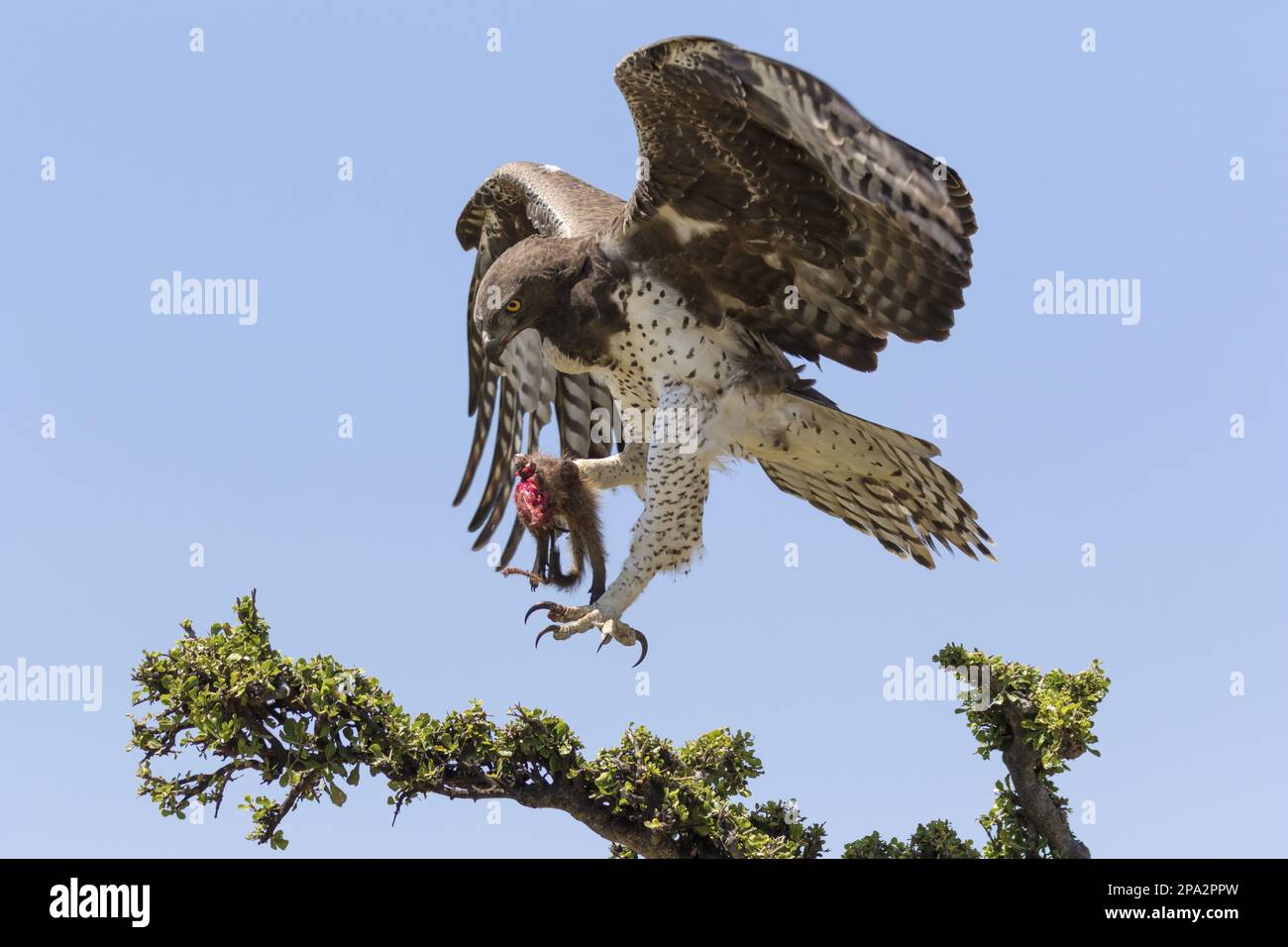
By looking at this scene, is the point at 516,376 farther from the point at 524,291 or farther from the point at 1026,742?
the point at 1026,742

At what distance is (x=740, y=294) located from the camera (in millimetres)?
7016

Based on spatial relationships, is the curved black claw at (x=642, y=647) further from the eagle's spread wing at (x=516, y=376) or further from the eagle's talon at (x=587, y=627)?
the eagle's spread wing at (x=516, y=376)

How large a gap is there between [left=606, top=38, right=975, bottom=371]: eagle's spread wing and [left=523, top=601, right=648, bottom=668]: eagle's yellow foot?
175 centimetres

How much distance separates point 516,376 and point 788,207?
2.84 meters

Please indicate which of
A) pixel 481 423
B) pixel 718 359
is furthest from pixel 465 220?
pixel 718 359

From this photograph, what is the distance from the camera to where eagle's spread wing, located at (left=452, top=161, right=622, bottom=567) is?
27.2 ft

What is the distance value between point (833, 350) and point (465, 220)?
326cm

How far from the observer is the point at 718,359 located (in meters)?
6.97

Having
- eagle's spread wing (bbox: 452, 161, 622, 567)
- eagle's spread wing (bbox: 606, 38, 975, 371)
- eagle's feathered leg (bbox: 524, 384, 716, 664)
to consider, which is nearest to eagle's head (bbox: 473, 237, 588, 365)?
eagle's spread wing (bbox: 606, 38, 975, 371)

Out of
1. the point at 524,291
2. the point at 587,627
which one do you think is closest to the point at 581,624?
the point at 587,627

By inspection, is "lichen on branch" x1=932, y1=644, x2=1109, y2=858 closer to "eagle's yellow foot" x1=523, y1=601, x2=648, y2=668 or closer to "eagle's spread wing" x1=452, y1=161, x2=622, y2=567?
"eagle's yellow foot" x1=523, y1=601, x2=648, y2=668

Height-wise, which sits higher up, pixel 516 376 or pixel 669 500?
pixel 516 376

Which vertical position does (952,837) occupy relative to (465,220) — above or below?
below
